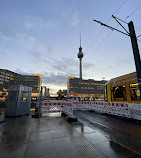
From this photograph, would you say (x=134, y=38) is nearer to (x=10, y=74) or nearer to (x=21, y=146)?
(x=21, y=146)

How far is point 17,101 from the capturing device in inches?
335

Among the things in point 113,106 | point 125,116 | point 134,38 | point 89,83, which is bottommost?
point 125,116

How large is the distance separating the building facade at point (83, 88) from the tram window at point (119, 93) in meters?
81.8

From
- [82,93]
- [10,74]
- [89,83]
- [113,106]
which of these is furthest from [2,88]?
[113,106]

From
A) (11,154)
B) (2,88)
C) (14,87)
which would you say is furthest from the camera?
(2,88)

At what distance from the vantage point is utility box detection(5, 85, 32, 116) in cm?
841

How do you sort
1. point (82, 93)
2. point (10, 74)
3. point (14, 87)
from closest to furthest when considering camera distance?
point (14, 87)
point (10, 74)
point (82, 93)

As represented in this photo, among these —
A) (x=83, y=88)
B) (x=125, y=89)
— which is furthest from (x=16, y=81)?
(x=125, y=89)

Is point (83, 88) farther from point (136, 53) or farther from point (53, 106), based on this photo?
point (136, 53)

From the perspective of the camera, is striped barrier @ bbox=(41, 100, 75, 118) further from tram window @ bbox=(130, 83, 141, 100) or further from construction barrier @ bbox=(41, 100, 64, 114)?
tram window @ bbox=(130, 83, 141, 100)

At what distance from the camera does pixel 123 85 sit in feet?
35.2

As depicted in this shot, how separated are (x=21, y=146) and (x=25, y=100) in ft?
23.2

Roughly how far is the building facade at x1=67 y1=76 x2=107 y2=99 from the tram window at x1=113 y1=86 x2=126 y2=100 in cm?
8179

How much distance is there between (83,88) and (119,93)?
8634 centimetres
